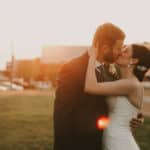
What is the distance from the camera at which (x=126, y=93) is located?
5.30m

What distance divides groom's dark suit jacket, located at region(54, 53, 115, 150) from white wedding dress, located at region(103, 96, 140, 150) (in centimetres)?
11

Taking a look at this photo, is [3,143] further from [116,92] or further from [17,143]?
[116,92]

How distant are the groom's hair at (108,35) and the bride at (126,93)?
12cm

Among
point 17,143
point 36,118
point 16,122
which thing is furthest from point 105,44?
point 36,118

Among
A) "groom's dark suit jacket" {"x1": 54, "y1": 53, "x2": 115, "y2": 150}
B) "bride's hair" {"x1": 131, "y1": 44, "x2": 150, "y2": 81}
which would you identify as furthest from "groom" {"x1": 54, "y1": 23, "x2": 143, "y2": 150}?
"bride's hair" {"x1": 131, "y1": 44, "x2": 150, "y2": 81}

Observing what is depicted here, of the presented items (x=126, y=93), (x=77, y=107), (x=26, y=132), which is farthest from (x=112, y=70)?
(x=26, y=132)

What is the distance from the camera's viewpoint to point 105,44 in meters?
5.35

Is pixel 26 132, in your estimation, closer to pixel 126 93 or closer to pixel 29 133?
pixel 29 133

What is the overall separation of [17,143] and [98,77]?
30.2 feet

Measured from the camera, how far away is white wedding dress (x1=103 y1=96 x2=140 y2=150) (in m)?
5.28

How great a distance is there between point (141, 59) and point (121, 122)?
579mm

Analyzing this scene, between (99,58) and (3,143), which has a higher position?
(99,58)

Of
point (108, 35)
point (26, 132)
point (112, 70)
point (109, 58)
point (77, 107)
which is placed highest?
point (108, 35)

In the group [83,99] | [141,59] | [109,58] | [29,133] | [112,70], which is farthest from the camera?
[29,133]
